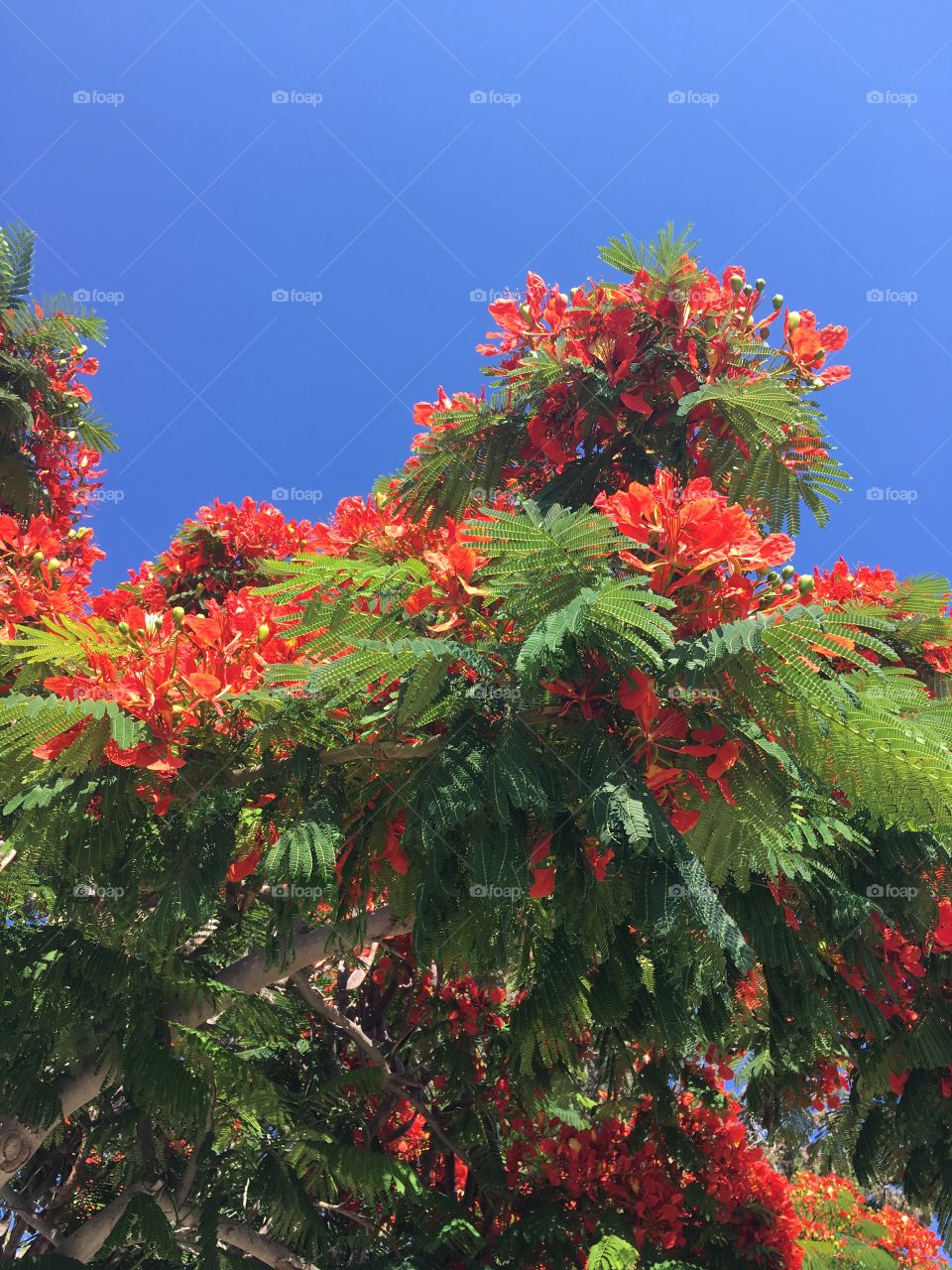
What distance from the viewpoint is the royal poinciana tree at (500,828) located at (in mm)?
2639

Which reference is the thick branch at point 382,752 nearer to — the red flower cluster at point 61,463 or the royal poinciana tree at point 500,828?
the royal poinciana tree at point 500,828

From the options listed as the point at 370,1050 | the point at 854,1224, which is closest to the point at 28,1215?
the point at 370,1050

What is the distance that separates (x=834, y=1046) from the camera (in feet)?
16.6

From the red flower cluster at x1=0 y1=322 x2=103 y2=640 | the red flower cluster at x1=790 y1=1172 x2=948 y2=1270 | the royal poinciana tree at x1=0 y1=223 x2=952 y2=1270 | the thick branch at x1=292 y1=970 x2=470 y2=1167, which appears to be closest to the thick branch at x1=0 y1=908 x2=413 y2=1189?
the royal poinciana tree at x1=0 y1=223 x2=952 y2=1270

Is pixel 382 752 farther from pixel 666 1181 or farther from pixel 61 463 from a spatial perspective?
pixel 61 463

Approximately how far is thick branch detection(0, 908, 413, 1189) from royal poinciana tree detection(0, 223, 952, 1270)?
22 millimetres

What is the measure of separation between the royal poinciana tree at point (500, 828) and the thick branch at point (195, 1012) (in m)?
0.02

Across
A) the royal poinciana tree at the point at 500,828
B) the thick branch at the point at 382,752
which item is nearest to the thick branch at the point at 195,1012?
the royal poinciana tree at the point at 500,828

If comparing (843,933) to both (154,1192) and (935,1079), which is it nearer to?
(935,1079)

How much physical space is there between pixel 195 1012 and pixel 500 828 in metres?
2.00

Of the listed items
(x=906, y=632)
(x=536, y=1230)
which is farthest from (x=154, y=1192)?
(x=906, y=632)

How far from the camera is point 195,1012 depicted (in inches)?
158

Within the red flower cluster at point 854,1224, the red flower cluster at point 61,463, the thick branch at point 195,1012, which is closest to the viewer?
the thick branch at point 195,1012

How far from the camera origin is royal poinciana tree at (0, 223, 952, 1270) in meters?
2.64
